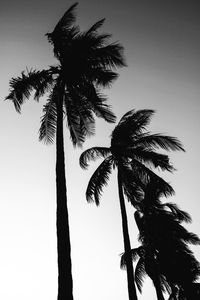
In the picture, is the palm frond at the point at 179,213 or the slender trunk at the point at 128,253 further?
the palm frond at the point at 179,213

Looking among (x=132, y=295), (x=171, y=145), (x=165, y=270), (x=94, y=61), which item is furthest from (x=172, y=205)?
(x=94, y=61)

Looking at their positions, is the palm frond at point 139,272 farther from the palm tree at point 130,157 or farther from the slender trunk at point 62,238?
the slender trunk at point 62,238

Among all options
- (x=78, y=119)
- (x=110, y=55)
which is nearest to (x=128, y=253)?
(x=78, y=119)

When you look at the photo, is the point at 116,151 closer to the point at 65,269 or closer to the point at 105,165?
the point at 105,165

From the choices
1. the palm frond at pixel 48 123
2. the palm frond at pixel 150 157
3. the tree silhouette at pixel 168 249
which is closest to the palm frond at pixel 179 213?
the tree silhouette at pixel 168 249

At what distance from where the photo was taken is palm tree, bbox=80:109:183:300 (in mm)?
16438

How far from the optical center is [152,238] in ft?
64.1

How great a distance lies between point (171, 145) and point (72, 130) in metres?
5.56

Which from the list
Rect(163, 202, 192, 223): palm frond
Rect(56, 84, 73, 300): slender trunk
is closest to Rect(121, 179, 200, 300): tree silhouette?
Rect(163, 202, 192, 223): palm frond

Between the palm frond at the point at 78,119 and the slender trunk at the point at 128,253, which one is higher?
the palm frond at the point at 78,119

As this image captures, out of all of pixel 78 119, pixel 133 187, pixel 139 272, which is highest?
pixel 78 119

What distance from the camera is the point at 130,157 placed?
17344 mm

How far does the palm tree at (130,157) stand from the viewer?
16.4m

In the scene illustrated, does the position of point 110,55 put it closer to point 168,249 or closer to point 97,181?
point 97,181
